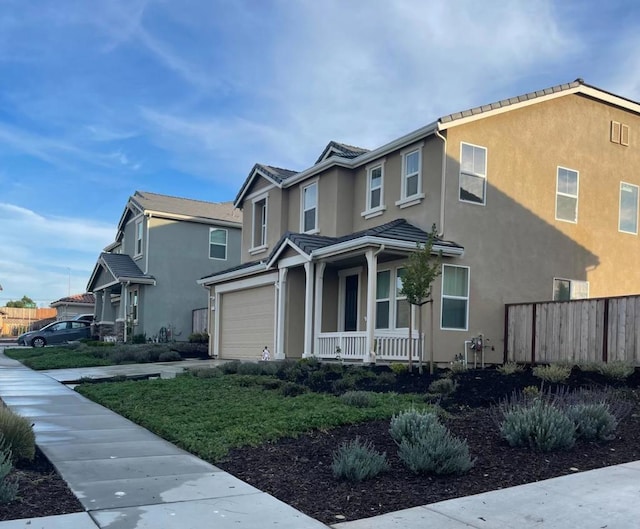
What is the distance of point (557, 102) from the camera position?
18.2m

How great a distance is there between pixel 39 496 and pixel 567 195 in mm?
16472

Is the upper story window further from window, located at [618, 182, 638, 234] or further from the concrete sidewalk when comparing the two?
the concrete sidewalk

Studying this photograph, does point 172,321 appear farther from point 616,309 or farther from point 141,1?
point 616,309

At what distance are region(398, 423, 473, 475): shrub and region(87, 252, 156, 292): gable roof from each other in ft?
82.8

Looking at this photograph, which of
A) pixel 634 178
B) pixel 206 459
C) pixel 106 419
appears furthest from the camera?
pixel 634 178

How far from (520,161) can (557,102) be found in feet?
7.60

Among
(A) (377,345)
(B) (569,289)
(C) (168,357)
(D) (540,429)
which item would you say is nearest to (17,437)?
(D) (540,429)

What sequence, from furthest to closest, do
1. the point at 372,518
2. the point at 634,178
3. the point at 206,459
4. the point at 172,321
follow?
1. the point at 172,321
2. the point at 634,178
3. the point at 206,459
4. the point at 372,518

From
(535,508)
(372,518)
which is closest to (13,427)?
(372,518)

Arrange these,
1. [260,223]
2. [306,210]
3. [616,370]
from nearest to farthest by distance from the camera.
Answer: [616,370], [306,210], [260,223]

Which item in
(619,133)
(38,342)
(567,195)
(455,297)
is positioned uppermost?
(619,133)

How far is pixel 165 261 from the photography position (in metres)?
30.8

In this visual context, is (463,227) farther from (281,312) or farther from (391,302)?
(281,312)

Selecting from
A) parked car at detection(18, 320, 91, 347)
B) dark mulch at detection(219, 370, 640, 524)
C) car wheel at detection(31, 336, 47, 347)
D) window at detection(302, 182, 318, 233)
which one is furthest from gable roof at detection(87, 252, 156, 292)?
dark mulch at detection(219, 370, 640, 524)
